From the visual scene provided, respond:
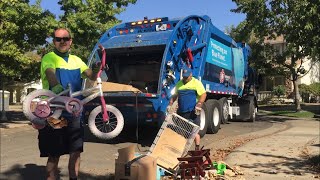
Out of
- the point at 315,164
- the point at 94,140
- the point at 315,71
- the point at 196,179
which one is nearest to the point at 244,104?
the point at 94,140

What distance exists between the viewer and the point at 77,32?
680 inches

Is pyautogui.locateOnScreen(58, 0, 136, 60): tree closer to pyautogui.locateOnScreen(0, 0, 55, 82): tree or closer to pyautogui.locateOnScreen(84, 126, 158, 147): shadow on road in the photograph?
pyautogui.locateOnScreen(0, 0, 55, 82): tree

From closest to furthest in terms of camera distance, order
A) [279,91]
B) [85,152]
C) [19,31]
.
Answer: [85,152], [19,31], [279,91]

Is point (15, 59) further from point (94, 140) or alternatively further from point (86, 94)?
point (86, 94)

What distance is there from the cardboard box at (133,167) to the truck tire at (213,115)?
247 inches

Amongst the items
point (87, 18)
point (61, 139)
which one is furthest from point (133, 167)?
point (87, 18)

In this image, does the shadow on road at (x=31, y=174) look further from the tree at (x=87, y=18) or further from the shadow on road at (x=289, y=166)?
the tree at (x=87, y=18)

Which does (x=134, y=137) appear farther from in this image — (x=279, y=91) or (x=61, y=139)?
(x=279, y=91)

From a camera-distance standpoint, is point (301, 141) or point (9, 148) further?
point (301, 141)

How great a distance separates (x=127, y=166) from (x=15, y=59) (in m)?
9.76

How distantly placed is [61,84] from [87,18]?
42.7 ft

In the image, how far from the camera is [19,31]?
14.8 meters

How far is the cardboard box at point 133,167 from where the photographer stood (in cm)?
538

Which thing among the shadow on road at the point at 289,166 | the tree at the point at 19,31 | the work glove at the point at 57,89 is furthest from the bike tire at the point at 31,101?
the tree at the point at 19,31
